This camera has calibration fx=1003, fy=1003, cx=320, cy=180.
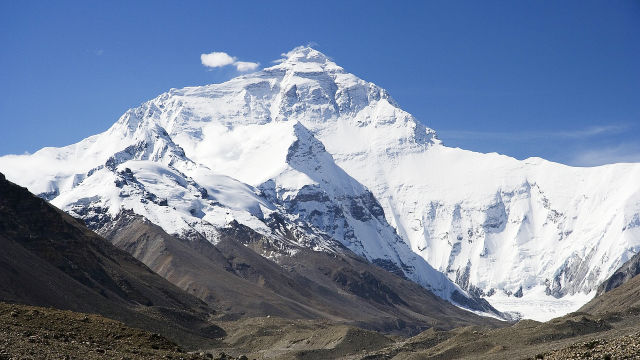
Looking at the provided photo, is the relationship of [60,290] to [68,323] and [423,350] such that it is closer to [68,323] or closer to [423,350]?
[423,350]

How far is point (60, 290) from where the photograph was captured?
176250 mm

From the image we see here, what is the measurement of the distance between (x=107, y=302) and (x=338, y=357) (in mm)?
46903

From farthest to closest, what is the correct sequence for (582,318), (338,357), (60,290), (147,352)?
(60,290) < (338,357) < (582,318) < (147,352)

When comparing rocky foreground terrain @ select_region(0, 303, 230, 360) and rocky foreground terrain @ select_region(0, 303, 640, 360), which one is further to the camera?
rocky foreground terrain @ select_region(0, 303, 640, 360)

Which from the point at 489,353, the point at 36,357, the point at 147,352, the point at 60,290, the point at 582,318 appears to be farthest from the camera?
the point at 60,290

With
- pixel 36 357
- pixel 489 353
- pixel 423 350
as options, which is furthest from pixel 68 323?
pixel 423 350

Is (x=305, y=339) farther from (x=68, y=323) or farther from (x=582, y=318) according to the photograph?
(x=68, y=323)

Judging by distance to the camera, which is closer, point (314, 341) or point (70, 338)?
point (70, 338)

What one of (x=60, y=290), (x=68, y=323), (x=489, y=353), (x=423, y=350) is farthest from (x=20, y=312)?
(x=60, y=290)

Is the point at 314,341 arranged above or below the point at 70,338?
below

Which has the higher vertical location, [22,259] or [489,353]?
[22,259]

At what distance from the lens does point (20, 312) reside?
80688 millimetres

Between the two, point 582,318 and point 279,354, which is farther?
point 279,354

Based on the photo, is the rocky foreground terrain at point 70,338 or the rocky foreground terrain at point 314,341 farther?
the rocky foreground terrain at point 314,341
